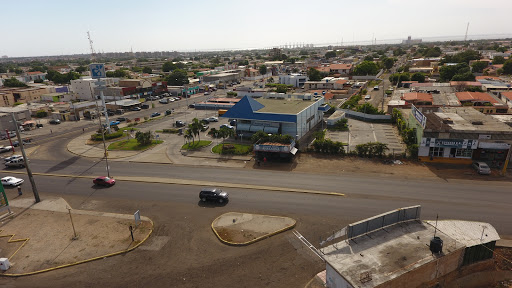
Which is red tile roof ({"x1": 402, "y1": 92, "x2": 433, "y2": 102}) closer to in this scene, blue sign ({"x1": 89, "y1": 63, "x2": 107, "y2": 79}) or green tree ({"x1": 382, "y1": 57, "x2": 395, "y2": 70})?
blue sign ({"x1": 89, "y1": 63, "x2": 107, "y2": 79})

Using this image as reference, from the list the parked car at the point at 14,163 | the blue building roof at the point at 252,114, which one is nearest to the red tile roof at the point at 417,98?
the blue building roof at the point at 252,114

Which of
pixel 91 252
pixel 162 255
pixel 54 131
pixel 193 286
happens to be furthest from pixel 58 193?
pixel 54 131

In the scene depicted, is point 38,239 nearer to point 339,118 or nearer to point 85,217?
point 85,217

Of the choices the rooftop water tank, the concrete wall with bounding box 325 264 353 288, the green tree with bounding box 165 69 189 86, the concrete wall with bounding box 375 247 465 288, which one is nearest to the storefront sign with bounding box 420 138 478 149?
the concrete wall with bounding box 375 247 465 288

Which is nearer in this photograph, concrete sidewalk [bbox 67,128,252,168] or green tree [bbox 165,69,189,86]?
concrete sidewalk [bbox 67,128,252,168]

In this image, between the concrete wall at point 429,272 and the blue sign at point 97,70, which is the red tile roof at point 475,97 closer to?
the concrete wall at point 429,272

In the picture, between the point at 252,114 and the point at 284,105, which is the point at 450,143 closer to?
the point at 284,105

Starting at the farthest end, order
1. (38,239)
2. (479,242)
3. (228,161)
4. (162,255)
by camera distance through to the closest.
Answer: (228,161) → (38,239) → (162,255) → (479,242)
